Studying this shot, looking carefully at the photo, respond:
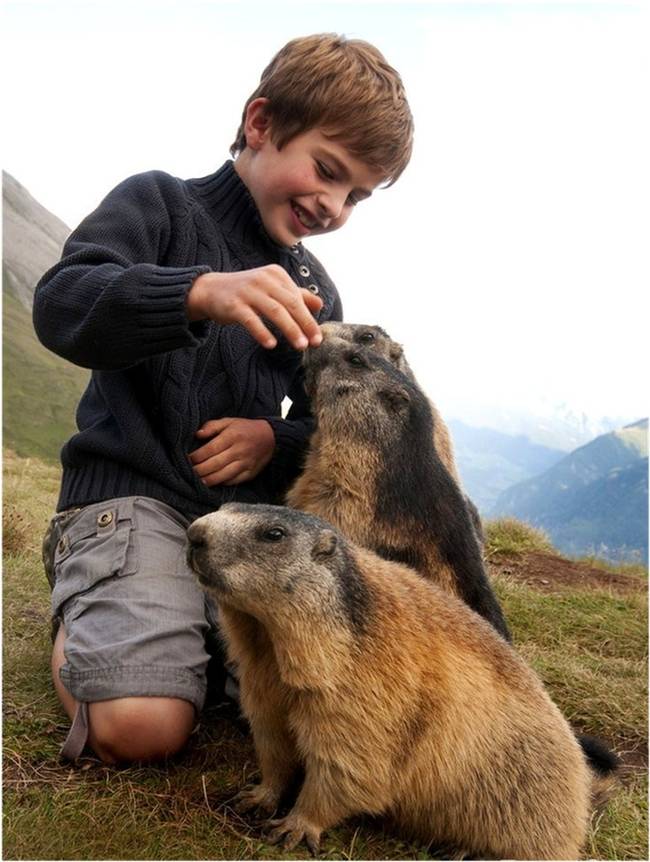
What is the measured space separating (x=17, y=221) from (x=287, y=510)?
60.4 m

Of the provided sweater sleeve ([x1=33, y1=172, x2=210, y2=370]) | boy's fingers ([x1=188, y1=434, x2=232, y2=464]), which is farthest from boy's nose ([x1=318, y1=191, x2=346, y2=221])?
boy's fingers ([x1=188, y1=434, x2=232, y2=464])

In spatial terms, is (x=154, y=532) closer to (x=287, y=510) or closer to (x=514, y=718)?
(x=287, y=510)

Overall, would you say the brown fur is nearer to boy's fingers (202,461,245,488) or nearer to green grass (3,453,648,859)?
boy's fingers (202,461,245,488)

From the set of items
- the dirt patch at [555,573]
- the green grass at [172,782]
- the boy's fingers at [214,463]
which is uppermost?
the boy's fingers at [214,463]

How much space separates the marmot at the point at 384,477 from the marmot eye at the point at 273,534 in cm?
Result: 68

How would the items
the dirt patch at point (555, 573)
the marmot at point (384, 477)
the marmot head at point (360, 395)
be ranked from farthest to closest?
the dirt patch at point (555, 573), the marmot head at point (360, 395), the marmot at point (384, 477)

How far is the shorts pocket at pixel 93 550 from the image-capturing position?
136 inches

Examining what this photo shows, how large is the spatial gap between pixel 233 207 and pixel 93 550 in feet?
6.12

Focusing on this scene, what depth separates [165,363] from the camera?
3643 mm

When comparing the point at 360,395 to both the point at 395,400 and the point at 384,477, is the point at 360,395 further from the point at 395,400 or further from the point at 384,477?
the point at 384,477

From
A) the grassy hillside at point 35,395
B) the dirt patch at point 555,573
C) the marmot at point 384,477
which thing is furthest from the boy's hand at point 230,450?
the grassy hillside at point 35,395

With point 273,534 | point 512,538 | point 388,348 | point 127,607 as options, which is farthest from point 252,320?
point 512,538

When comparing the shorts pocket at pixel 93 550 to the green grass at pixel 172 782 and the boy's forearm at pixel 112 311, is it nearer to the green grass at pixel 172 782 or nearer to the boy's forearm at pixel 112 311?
the green grass at pixel 172 782

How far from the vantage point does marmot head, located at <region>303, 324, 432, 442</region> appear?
3.57 meters
